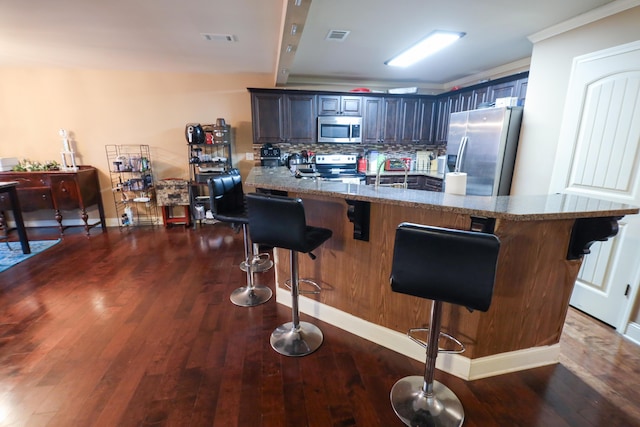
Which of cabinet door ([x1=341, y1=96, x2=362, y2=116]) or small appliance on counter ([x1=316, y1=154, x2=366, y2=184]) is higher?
cabinet door ([x1=341, y1=96, x2=362, y2=116])

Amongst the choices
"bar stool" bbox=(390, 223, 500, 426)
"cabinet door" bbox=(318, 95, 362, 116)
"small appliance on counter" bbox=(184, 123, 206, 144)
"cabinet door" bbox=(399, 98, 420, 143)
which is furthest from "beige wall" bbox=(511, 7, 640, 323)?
"small appliance on counter" bbox=(184, 123, 206, 144)

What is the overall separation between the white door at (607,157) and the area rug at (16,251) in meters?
5.81

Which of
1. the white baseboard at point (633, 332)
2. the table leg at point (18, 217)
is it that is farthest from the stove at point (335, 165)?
the table leg at point (18, 217)

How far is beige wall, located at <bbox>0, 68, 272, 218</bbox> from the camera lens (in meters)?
4.32

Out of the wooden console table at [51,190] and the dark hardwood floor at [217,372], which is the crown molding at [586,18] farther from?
the wooden console table at [51,190]

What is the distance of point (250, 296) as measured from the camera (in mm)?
2639

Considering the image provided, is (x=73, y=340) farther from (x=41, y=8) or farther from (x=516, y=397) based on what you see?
(x=516, y=397)

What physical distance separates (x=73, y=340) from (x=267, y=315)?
4.51ft

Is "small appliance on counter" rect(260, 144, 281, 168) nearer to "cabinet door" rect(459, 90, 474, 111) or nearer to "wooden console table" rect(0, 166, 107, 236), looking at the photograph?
"wooden console table" rect(0, 166, 107, 236)

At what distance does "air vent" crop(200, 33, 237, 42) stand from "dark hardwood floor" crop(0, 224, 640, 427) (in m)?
2.54

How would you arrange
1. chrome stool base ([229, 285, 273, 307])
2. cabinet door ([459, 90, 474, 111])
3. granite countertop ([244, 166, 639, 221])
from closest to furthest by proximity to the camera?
granite countertop ([244, 166, 639, 221]), chrome stool base ([229, 285, 273, 307]), cabinet door ([459, 90, 474, 111])

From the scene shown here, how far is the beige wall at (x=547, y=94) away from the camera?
2.36 meters

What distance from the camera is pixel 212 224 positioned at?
195 inches

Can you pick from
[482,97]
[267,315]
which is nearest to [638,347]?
[267,315]
